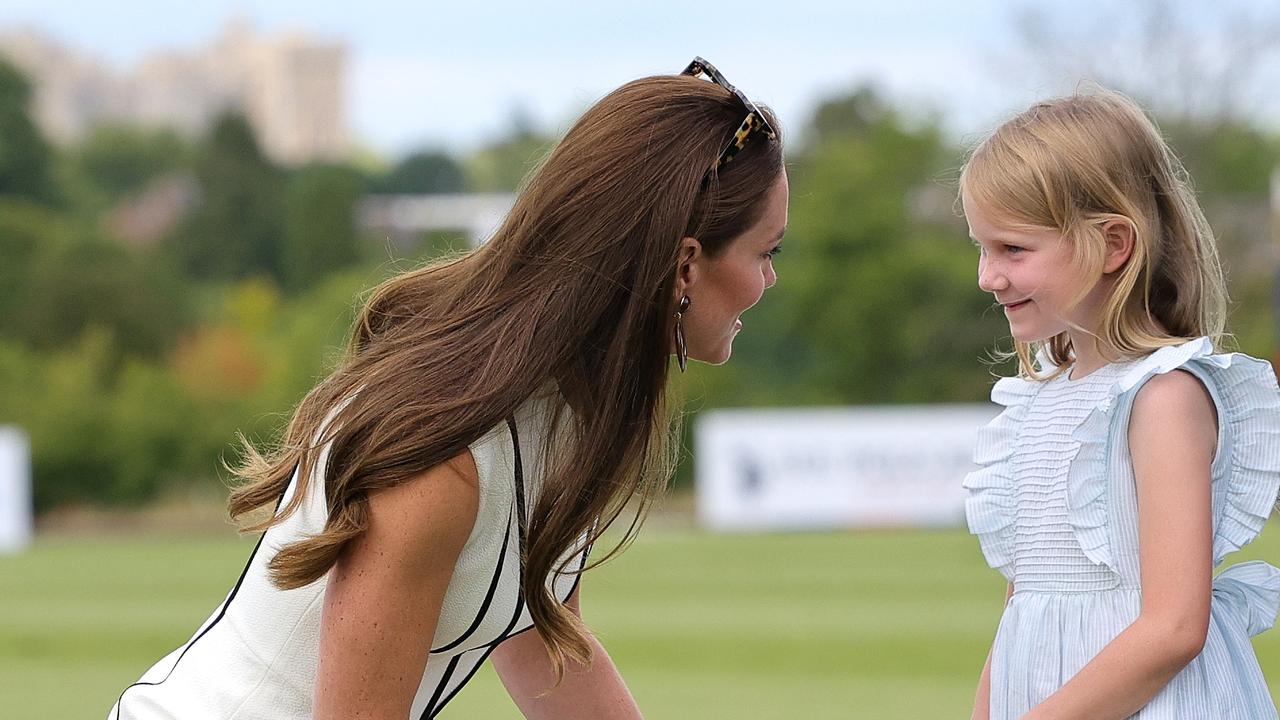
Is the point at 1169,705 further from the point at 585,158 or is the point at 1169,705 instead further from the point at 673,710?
the point at 673,710

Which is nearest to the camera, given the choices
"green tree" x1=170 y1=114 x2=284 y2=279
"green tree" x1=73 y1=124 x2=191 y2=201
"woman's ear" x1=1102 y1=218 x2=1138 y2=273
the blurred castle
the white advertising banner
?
"woman's ear" x1=1102 y1=218 x2=1138 y2=273

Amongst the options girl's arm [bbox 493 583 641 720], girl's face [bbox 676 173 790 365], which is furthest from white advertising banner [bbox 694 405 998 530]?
girl's face [bbox 676 173 790 365]

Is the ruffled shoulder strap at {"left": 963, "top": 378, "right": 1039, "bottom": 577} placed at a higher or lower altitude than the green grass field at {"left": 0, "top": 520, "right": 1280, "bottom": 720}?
higher

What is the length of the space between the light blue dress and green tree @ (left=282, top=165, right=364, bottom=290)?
42849mm

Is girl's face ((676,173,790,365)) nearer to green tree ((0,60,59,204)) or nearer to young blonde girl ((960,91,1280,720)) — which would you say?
young blonde girl ((960,91,1280,720))

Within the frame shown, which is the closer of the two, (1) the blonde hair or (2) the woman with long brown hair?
(2) the woman with long brown hair

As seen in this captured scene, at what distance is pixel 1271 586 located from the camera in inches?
102

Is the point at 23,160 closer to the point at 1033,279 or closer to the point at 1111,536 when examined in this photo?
the point at 1033,279

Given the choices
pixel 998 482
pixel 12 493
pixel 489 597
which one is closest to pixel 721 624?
pixel 998 482

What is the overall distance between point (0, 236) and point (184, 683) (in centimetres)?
4196

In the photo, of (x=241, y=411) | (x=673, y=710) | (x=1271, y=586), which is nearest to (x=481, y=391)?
(x=1271, y=586)

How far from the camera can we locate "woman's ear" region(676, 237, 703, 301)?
2361 mm

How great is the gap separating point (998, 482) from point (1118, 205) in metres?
0.48

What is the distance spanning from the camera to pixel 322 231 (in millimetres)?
46188
